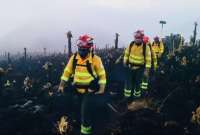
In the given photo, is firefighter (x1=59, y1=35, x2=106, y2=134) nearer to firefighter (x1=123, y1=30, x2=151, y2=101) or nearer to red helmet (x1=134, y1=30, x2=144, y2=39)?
red helmet (x1=134, y1=30, x2=144, y2=39)

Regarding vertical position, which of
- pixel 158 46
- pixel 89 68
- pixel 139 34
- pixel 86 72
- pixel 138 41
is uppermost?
pixel 139 34

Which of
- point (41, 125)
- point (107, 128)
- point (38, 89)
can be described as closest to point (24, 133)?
point (41, 125)

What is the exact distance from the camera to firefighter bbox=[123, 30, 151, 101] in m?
15.8

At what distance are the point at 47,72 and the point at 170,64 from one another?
808cm

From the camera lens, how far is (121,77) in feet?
75.0

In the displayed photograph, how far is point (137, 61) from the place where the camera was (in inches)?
631

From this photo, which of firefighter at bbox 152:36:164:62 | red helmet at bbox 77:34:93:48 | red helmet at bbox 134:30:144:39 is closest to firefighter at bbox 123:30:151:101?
red helmet at bbox 134:30:144:39

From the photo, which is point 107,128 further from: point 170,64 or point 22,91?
point 170,64

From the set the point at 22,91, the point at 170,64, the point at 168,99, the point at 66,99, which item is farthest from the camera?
the point at 170,64

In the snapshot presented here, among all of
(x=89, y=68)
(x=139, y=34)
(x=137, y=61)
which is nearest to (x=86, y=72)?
(x=89, y=68)

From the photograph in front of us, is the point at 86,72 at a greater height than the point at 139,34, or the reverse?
the point at 139,34

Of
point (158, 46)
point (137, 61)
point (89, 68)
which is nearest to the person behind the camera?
point (89, 68)

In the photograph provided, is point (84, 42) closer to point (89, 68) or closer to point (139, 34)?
point (89, 68)

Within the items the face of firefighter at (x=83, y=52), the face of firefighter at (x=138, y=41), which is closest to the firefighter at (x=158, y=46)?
the face of firefighter at (x=138, y=41)
